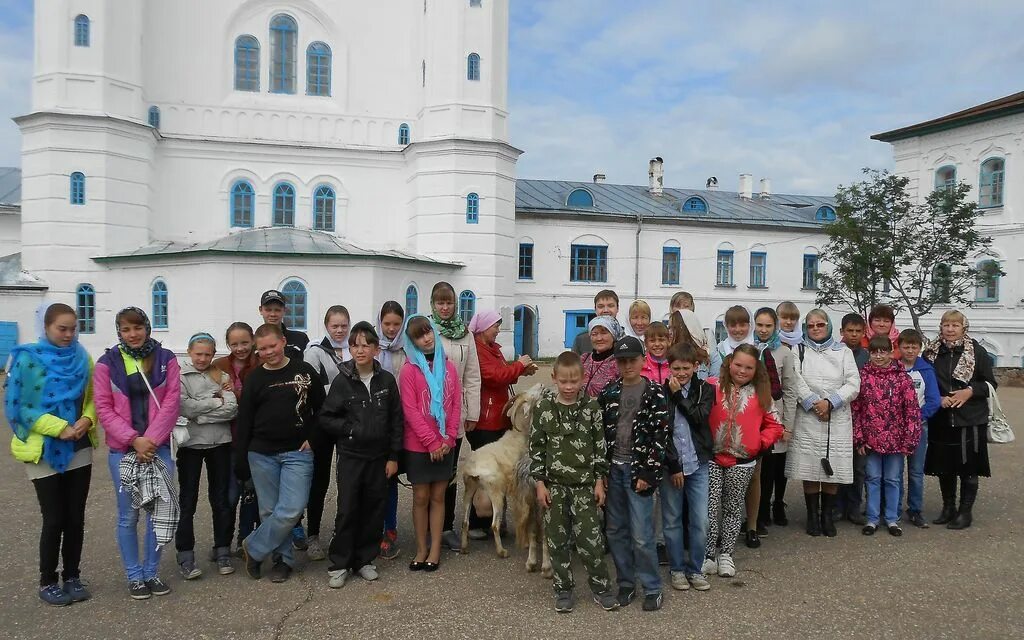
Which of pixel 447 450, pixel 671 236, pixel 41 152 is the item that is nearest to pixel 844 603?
pixel 447 450

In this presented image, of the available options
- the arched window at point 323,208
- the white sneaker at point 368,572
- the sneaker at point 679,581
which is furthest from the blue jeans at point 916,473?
the arched window at point 323,208

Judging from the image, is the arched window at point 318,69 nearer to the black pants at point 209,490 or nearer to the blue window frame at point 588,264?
the blue window frame at point 588,264

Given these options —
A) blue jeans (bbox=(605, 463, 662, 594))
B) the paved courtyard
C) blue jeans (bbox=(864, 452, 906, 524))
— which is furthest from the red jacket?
blue jeans (bbox=(864, 452, 906, 524))

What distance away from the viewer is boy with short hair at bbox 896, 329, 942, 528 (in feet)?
21.6

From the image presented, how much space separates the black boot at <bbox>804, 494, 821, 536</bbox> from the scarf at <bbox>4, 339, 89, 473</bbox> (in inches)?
228

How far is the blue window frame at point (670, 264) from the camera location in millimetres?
30891

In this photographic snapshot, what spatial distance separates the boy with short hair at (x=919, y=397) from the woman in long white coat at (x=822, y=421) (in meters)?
0.72

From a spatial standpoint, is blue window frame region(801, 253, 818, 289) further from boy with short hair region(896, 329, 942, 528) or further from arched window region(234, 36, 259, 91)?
boy with short hair region(896, 329, 942, 528)

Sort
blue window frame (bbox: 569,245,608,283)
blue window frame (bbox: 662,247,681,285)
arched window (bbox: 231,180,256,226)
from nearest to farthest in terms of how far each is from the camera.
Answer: arched window (bbox: 231,180,256,226), blue window frame (bbox: 569,245,608,283), blue window frame (bbox: 662,247,681,285)

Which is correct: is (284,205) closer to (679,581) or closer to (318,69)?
(318,69)

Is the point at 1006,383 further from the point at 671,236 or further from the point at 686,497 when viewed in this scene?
the point at 686,497

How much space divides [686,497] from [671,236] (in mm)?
26821

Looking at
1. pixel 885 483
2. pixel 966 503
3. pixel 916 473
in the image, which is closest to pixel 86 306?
pixel 885 483

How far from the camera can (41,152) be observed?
21.8 m
